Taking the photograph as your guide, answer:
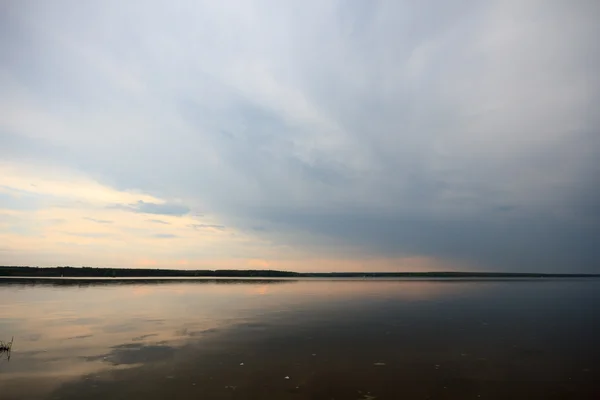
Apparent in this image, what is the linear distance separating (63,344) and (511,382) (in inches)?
967

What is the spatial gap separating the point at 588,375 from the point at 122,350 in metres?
24.0

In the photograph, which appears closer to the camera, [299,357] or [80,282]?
[299,357]

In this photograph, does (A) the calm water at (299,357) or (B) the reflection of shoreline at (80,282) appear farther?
(B) the reflection of shoreline at (80,282)

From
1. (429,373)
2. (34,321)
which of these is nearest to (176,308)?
(34,321)


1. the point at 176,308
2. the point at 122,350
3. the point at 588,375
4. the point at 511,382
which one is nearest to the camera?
the point at 511,382

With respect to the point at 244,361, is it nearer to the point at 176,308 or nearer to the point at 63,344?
the point at 63,344

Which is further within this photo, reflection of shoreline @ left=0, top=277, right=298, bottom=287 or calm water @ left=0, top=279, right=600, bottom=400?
reflection of shoreline @ left=0, top=277, right=298, bottom=287

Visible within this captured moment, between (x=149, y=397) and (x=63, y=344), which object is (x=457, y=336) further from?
(x=63, y=344)

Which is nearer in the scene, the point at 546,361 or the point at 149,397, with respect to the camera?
the point at 149,397

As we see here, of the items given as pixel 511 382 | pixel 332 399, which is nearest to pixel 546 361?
pixel 511 382

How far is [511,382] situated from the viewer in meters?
15.1

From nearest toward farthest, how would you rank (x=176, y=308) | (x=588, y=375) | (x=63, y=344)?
(x=588, y=375) < (x=63, y=344) < (x=176, y=308)

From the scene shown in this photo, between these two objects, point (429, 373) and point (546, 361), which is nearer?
point (429, 373)

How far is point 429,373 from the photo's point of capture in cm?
1619
